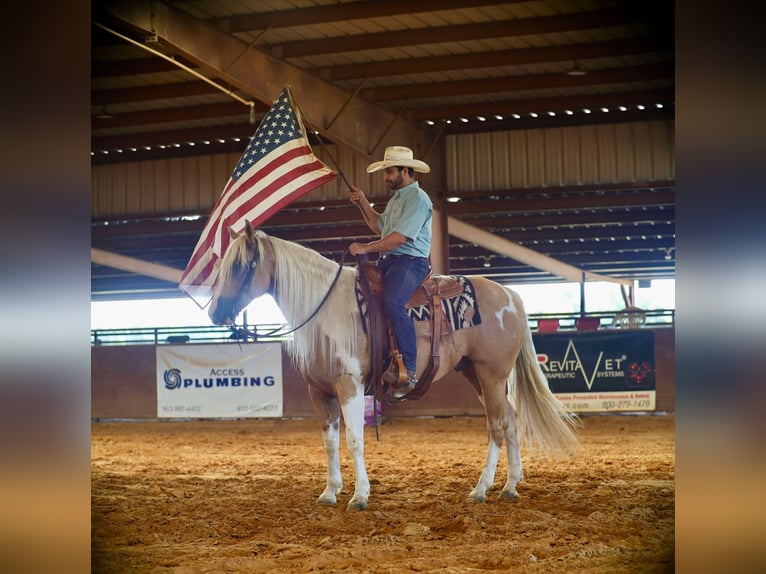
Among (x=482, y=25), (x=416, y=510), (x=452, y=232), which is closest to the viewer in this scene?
(x=416, y=510)

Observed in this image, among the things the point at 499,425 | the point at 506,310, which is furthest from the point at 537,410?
the point at 506,310

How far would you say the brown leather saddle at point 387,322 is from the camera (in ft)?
16.8

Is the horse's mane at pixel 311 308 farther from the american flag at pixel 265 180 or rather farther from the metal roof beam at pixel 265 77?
the metal roof beam at pixel 265 77

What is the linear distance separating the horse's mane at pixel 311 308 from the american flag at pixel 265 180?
85 cm

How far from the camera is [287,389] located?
39.0ft

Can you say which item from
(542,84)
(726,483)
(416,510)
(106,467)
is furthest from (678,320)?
(542,84)

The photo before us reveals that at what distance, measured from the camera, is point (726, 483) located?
285cm

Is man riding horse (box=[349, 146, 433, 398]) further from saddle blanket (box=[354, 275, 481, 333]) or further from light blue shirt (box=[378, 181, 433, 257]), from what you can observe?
saddle blanket (box=[354, 275, 481, 333])

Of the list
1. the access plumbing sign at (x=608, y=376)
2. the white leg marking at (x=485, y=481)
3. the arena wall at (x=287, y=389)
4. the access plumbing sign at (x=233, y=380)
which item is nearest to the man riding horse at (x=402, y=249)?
the white leg marking at (x=485, y=481)

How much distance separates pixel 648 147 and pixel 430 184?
121 inches

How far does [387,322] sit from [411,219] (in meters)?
0.61

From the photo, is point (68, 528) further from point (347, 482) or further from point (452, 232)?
point (452, 232)

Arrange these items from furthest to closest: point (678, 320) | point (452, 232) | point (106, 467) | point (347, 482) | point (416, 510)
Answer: point (452, 232) → point (106, 467) → point (347, 482) → point (416, 510) → point (678, 320)

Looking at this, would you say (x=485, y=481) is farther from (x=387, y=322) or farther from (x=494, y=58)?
(x=494, y=58)
